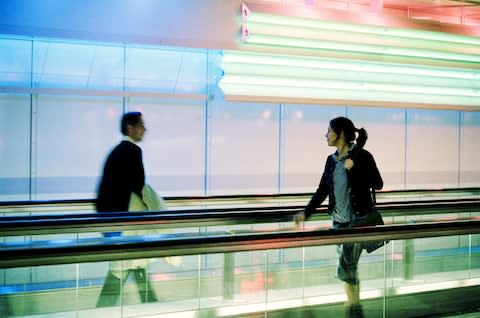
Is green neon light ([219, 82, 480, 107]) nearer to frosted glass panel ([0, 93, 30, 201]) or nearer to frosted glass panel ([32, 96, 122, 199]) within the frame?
frosted glass panel ([32, 96, 122, 199])

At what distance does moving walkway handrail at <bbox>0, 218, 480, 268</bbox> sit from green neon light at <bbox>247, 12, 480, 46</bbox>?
381 centimetres

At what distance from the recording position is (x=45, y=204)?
7.43 meters

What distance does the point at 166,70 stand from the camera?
997cm

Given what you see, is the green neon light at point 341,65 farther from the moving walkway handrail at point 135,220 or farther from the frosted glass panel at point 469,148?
the frosted glass panel at point 469,148

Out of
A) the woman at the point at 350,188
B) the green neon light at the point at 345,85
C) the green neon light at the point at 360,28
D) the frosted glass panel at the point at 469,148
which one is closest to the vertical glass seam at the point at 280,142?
the green neon light at the point at 345,85

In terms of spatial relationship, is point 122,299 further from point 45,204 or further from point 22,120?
point 22,120

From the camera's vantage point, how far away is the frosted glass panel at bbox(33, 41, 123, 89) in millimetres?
9234

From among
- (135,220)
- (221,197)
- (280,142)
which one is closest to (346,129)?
(135,220)

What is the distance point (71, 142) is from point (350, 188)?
5.41m

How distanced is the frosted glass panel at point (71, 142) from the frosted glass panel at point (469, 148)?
662 cm

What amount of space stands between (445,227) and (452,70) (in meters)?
5.60

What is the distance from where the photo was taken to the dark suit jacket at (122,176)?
18.5 ft

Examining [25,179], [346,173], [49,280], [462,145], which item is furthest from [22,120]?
[462,145]

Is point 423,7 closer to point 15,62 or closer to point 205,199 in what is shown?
point 205,199
